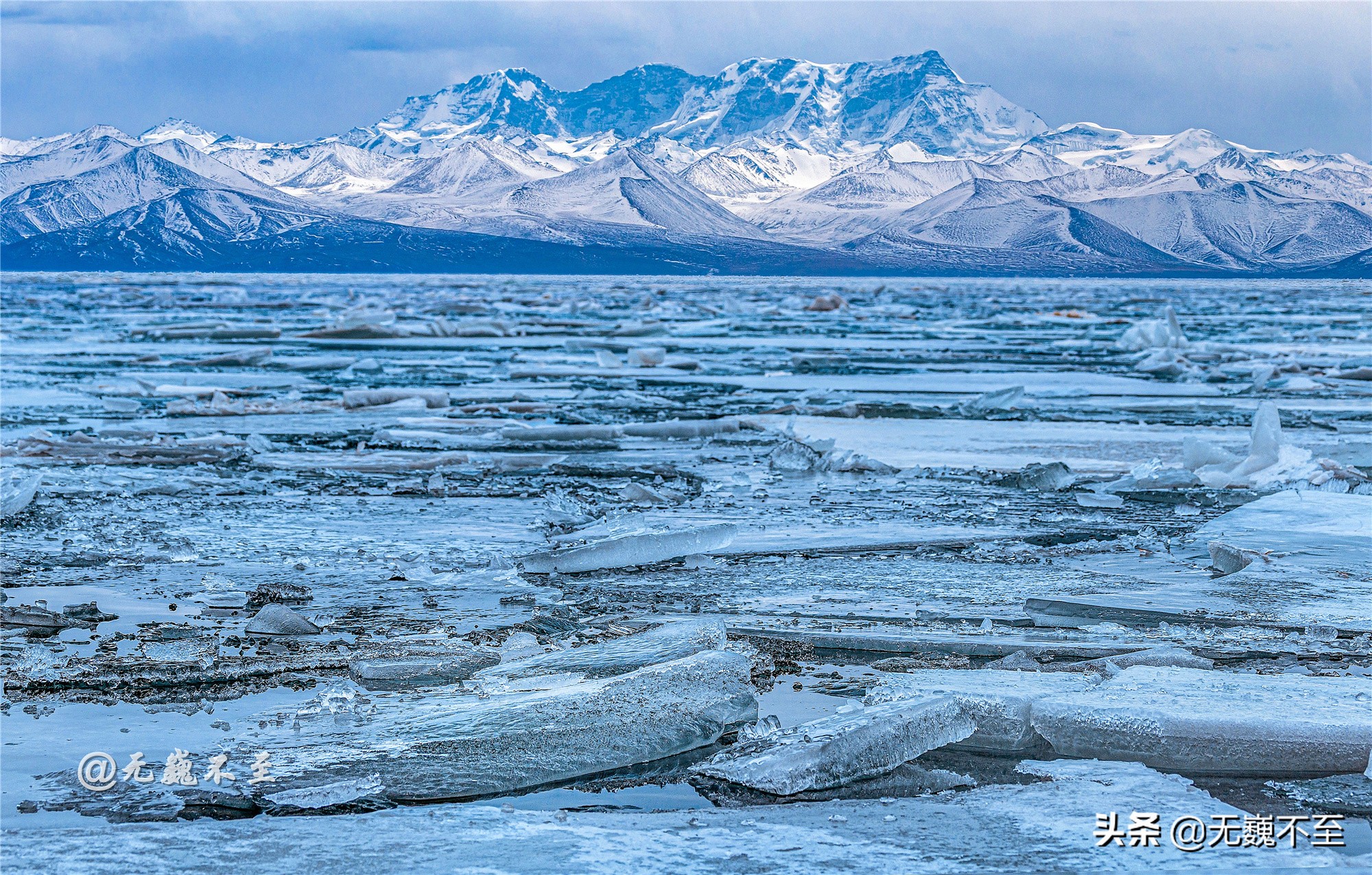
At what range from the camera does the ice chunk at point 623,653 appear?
319 cm

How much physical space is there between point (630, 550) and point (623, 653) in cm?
137

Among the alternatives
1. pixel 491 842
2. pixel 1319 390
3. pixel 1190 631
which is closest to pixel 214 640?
pixel 491 842

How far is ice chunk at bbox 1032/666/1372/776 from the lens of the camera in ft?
8.88

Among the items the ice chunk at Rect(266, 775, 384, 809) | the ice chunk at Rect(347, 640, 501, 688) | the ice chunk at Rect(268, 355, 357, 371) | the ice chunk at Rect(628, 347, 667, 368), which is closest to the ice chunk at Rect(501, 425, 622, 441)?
the ice chunk at Rect(347, 640, 501, 688)

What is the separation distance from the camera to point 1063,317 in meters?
28.8

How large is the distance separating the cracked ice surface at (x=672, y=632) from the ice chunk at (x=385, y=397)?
623 millimetres

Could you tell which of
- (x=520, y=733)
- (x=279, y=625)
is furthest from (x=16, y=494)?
(x=520, y=733)

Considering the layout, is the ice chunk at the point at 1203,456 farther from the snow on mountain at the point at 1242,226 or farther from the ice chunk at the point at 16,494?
the snow on mountain at the point at 1242,226

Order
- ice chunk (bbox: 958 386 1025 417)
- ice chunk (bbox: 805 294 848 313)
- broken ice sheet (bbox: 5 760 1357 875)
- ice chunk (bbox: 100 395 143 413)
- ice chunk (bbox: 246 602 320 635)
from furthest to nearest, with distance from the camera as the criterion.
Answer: ice chunk (bbox: 805 294 848 313) → ice chunk (bbox: 958 386 1025 417) → ice chunk (bbox: 100 395 143 413) → ice chunk (bbox: 246 602 320 635) → broken ice sheet (bbox: 5 760 1357 875)

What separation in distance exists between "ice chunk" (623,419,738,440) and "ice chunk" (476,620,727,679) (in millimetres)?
4856

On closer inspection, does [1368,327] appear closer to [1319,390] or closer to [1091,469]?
[1319,390]

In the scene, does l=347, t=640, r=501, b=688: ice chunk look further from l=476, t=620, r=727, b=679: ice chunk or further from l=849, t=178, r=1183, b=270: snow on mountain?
l=849, t=178, r=1183, b=270: snow on mountain

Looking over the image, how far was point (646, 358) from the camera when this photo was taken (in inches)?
579
